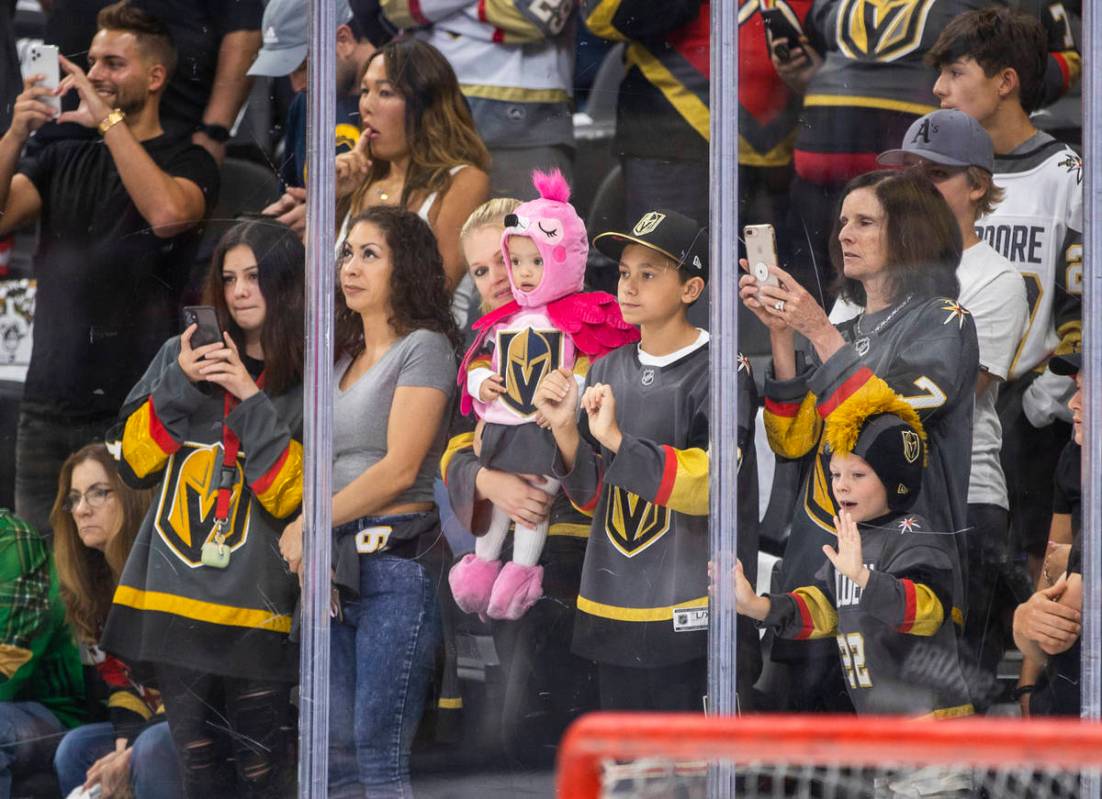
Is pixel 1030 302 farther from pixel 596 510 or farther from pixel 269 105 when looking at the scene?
pixel 269 105

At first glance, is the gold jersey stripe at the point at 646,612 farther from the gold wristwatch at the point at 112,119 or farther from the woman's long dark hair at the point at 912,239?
the gold wristwatch at the point at 112,119

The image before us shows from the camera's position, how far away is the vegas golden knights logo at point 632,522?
12.7 feet

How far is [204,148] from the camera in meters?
4.02

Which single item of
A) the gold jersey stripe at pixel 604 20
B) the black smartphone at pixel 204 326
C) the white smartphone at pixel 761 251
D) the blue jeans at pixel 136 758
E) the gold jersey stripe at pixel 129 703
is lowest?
the blue jeans at pixel 136 758

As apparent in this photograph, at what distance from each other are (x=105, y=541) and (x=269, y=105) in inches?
47.9

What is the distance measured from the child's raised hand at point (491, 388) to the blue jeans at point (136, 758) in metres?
1.19

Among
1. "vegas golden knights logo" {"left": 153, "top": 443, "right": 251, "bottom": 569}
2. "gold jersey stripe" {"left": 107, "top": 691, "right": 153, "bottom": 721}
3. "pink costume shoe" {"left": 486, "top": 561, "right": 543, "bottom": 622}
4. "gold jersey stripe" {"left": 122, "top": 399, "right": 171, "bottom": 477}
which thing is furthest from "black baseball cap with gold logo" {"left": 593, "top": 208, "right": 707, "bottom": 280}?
"gold jersey stripe" {"left": 107, "top": 691, "right": 153, "bottom": 721}

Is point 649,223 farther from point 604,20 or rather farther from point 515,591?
point 515,591

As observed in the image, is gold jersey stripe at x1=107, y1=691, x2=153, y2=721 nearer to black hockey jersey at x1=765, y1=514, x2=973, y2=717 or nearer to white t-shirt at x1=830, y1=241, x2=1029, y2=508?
black hockey jersey at x1=765, y1=514, x2=973, y2=717

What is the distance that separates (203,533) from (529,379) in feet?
3.06

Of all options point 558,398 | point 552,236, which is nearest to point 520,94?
point 552,236

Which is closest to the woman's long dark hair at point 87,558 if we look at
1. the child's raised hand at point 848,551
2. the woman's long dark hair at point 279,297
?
the woman's long dark hair at point 279,297

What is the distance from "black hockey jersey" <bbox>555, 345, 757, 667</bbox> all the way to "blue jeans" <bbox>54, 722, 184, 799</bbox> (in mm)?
1129

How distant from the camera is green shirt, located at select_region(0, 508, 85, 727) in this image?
13.3ft
